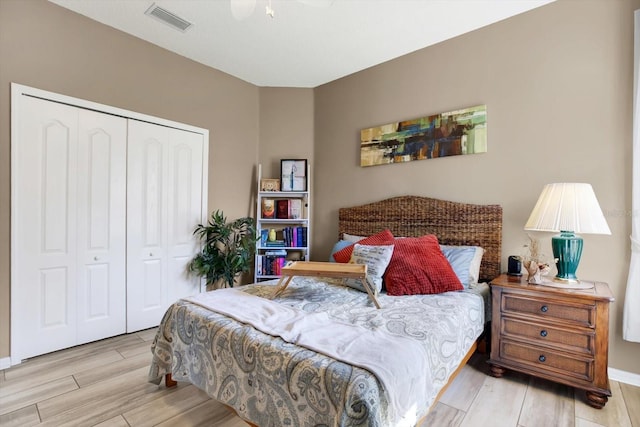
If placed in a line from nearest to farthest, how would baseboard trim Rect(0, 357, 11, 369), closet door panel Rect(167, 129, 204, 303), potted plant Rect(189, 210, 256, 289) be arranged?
baseboard trim Rect(0, 357, 11, 369)
closet door panel Rect(167, 129, 204, 303)
potted plant Rect(189, 210, 256, 289)

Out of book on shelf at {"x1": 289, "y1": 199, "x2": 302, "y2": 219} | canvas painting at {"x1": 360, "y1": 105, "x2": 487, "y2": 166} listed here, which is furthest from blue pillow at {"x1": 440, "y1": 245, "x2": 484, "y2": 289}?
book on shelf at {"x1": 289, "y1": 199, "x2": 302, "y2": 219}

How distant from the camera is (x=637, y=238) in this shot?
6.62 feet

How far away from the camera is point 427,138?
3025 millimetres

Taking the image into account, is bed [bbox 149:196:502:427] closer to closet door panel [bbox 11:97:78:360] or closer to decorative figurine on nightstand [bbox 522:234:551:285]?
decorative figurine on nightstand [bbox 522:234:551:285]

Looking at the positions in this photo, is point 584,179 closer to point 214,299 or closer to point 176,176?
point 214,299

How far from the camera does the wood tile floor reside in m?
1.72

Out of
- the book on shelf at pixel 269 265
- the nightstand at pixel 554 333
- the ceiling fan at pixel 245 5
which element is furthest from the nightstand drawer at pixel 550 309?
the book on shelf at pixel 269 265

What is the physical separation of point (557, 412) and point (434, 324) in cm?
101

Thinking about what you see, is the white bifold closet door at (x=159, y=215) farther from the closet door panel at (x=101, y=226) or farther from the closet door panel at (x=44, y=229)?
the closet door panel at (x=44, y=229)

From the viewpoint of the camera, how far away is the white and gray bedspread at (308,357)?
109 cm

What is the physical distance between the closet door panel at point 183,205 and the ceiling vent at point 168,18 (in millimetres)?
989

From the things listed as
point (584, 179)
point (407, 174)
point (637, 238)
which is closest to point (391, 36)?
point (407, 174)

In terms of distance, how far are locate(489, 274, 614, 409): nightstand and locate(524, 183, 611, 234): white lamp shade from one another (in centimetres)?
40

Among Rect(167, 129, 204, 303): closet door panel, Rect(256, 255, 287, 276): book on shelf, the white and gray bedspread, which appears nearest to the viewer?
the white and gray bedspread
